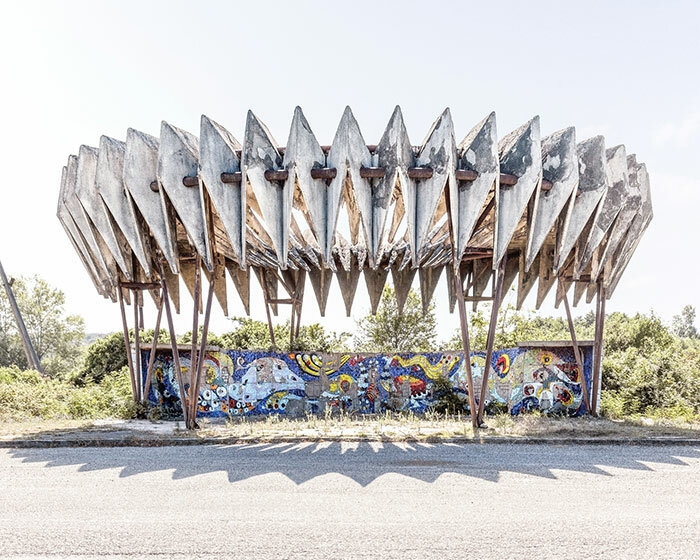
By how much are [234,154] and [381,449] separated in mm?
8136

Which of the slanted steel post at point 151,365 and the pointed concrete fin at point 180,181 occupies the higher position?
the pointed concrete fin at point 180,181

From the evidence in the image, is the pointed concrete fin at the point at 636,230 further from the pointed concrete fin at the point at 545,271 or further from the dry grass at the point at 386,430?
the dry grass at the point at 386,430

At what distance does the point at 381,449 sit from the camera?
435 inches

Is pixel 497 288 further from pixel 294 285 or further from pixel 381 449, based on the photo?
pixel 294 285

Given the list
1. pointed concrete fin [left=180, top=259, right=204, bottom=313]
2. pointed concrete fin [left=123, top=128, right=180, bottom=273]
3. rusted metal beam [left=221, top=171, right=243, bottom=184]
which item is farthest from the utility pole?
rusted metal beam [left=221, top=171, right=243, bottom=184]

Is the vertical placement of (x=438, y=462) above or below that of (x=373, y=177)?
below

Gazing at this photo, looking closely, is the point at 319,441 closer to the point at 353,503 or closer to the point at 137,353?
the point at 353,503

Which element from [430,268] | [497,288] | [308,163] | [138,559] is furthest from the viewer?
[430,268]

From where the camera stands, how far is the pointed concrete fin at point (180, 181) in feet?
43.1

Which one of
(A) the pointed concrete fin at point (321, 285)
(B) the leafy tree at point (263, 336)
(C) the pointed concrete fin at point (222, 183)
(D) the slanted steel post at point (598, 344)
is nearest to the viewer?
(C) the pointed concrete fin at point (222, 183)

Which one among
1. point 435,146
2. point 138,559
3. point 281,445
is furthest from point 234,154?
point 138,559

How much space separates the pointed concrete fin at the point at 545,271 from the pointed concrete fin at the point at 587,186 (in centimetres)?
444

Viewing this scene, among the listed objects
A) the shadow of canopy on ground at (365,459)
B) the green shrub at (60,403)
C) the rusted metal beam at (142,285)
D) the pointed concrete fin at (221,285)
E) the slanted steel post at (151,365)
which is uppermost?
the pointed concrete fin at (221,285)

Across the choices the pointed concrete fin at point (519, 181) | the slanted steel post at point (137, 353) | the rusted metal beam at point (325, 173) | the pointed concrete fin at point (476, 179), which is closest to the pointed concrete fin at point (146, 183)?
the rusted metal beam at point (325, 173)
